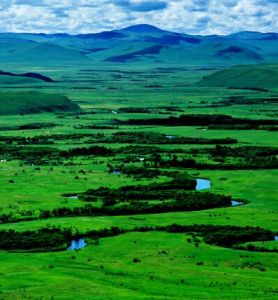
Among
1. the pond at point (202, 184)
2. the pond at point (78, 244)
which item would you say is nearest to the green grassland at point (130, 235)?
the pond at point (78, 244)

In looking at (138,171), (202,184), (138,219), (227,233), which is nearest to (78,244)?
(138,219)

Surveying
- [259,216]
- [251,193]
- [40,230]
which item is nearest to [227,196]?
[251,193]

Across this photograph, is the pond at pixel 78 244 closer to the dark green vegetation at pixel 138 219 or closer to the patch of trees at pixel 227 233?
the dark green vegetation at pixel 138 219

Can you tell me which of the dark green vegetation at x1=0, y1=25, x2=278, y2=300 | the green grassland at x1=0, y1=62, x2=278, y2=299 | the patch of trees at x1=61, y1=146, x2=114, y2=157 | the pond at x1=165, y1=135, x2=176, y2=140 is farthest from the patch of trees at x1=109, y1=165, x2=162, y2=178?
the pond at x1=165, y1=135, x2=176, y2=140

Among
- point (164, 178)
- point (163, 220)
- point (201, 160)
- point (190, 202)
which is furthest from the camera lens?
point (201, 160)

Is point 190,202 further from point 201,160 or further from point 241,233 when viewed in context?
point 201,160

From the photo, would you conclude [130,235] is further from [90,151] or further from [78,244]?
[90,151]
